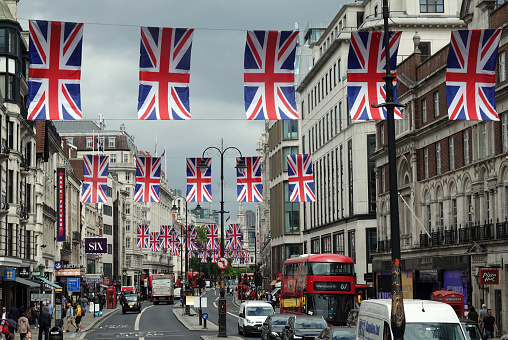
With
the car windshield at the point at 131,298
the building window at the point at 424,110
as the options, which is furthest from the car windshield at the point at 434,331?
the car windshield at the point at 131,298

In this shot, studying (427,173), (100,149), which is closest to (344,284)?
(427,173)

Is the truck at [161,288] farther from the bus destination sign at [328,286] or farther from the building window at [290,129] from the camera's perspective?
the bus destination sign at [328,286]

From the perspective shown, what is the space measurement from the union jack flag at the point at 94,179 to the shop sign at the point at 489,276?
58.4ft

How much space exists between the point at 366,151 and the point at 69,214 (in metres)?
32.3

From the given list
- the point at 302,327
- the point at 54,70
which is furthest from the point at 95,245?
the point at 54,70

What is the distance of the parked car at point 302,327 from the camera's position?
34.5 metres

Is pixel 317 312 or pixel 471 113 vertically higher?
pixel 471 113

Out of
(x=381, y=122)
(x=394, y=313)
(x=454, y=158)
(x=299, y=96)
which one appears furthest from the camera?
(x=299, y=96)

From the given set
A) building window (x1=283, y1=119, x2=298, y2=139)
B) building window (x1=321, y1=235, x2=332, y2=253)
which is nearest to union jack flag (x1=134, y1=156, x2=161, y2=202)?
building window (x1=321, y1=235, x2=332, y2=253)

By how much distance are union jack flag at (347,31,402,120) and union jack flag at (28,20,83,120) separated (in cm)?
866

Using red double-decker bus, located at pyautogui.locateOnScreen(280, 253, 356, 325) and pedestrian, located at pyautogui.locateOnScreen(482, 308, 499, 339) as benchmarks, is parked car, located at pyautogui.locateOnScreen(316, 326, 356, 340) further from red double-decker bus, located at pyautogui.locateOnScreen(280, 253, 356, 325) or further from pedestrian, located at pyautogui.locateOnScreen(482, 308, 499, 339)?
red double-decker bus, located at pyautogui.locateOnScreen(280, 253, 356, 325)

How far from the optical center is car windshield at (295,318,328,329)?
35250 millimetres

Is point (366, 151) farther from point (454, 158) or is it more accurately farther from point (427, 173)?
point (454, 158)

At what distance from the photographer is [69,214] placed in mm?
92000
